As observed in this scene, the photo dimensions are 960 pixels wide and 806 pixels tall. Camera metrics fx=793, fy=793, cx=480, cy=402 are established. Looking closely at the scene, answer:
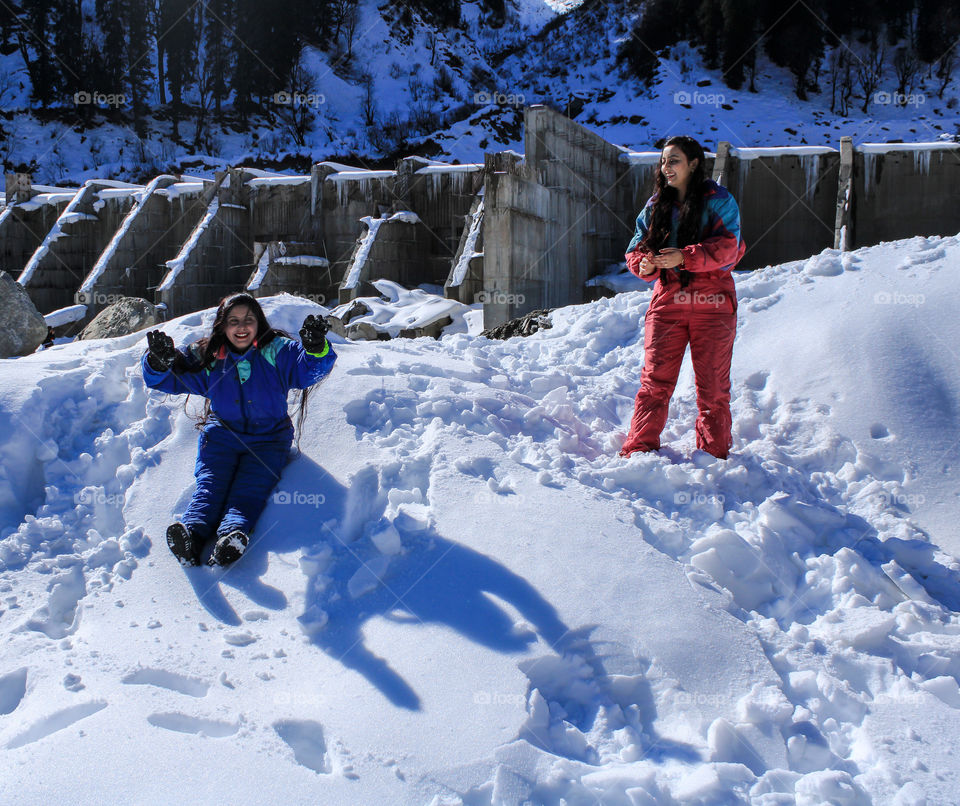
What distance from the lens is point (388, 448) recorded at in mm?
3781

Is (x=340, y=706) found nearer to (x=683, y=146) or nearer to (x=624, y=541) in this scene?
(x=624, y=541)

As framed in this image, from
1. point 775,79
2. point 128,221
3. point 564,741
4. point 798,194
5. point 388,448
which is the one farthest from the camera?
point 775,79

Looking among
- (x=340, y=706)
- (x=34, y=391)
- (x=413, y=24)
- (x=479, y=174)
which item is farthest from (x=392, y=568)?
(x=413, y=24)

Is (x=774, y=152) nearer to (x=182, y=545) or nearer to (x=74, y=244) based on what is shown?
(x=182, y=545)

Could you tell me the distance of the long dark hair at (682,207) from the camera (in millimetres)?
3816

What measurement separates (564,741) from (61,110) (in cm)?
4429

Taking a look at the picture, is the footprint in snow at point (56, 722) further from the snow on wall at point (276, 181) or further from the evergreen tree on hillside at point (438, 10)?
the evergreen tree on hillside at point (438, 10)

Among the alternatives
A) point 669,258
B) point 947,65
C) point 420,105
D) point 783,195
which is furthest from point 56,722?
point 420,105

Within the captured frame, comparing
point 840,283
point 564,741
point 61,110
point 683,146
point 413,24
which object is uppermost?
point 413,24

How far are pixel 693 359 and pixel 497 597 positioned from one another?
1.83 metres

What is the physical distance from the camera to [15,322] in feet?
25.2

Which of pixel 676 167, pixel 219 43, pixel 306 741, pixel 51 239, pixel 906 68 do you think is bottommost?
pixel 51 239

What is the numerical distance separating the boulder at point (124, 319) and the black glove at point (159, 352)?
5004 millimetres

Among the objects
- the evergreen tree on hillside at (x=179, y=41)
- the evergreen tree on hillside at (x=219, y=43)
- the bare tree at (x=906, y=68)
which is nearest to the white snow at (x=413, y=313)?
the bare tree at (x=906, y=68)
